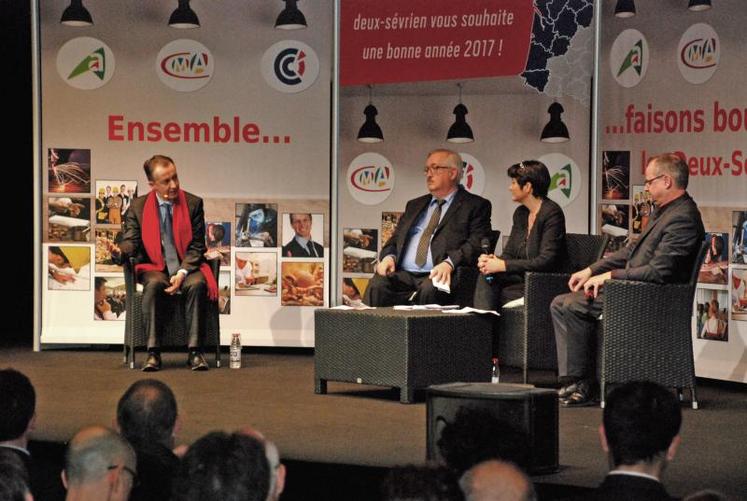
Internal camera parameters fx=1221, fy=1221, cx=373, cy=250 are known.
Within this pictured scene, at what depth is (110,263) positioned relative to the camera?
8523 millimetres

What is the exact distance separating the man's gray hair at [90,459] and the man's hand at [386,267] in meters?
4.34

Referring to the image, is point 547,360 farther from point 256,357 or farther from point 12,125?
point 12,125

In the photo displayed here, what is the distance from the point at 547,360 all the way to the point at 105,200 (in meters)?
3.54

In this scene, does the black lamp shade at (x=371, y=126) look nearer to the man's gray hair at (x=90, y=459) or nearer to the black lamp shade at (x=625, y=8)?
the black lamp shade at (x=625, y=8)

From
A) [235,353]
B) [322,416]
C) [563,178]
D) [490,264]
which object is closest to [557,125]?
[563,178]

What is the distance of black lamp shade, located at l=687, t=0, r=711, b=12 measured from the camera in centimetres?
736

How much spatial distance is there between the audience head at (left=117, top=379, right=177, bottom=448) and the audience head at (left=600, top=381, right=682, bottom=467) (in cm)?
128

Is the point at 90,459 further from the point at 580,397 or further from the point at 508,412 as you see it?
the point at 580,397

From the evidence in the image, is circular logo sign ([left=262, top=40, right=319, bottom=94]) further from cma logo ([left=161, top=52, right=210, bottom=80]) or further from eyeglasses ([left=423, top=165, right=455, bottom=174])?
eyeglasses ([left=423, top=165, right=455, bottom=174])

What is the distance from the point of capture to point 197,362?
7531mm

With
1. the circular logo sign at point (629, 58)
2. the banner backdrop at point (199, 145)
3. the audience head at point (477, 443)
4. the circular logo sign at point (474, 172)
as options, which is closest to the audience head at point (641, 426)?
the audience head at point (477, 443)

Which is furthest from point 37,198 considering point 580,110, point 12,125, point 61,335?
point 580,110

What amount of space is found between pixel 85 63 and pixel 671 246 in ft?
14.8

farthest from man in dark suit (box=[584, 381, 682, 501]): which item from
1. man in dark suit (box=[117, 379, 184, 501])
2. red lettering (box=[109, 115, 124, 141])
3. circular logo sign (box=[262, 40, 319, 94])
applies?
red lettering (box=[109, 115, 124, 141])
